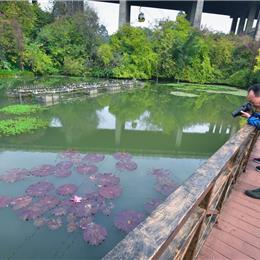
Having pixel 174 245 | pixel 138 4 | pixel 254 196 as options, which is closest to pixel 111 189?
pixel 254 196

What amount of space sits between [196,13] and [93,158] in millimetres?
18059

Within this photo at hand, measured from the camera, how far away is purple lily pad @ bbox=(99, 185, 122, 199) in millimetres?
3457

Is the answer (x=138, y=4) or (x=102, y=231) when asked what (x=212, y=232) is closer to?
(x=102, y=231)

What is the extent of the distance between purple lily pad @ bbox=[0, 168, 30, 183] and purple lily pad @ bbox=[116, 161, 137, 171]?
179cm

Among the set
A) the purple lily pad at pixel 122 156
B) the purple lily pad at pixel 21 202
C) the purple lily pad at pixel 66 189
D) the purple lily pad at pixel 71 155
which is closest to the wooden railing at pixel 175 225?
the purple lily pad at pixel 66 189

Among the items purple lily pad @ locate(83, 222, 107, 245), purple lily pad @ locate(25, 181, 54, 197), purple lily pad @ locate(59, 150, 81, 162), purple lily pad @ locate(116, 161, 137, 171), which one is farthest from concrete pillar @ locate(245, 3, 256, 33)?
purple lily pad @ locate(83, 222, 107, 245)

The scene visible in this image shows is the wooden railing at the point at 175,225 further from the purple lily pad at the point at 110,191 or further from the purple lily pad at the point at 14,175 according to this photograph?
the purple lily pad at the point at 14,175

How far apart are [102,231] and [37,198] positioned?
122cm

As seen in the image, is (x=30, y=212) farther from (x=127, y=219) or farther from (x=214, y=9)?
(x=214, y=9)

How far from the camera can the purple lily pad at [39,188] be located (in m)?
3.36

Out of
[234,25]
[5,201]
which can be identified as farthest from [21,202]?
[234,25]

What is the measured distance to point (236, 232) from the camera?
1.64m

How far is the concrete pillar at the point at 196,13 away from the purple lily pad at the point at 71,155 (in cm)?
1782

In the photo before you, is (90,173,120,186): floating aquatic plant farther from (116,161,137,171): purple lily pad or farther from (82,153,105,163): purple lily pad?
(82,153,105,163): purple lily pad
